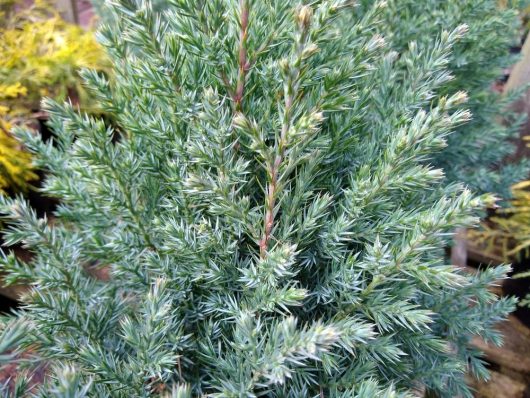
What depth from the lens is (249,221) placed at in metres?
0.78

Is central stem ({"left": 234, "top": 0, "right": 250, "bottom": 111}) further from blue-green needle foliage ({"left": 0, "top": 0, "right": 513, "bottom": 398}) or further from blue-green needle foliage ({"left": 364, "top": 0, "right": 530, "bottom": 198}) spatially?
blue-green needle foliage ({"left": 364, "top": 0, "right": 530, "bottom": 198})

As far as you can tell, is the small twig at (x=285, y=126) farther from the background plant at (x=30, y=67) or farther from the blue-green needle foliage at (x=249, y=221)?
the background plant at (x=30, y=67)

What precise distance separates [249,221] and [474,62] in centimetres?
120

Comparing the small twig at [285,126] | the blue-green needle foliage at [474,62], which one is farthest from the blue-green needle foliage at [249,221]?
the blue-green needle foliage at [474,62]

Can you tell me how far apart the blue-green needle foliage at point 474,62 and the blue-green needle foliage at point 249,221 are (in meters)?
0.50

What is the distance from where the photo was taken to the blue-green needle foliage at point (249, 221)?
70 centimetres

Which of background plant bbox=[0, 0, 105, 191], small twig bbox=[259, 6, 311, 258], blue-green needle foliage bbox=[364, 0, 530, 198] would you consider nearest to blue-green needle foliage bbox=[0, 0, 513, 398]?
small twig bbox=[259, 6, 311, 258]

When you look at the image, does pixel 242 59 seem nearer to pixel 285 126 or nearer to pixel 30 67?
pixel 285 126

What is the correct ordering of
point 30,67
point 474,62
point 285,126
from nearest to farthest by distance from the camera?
1. point 285,126
2. point 474,62
3. point 30,67

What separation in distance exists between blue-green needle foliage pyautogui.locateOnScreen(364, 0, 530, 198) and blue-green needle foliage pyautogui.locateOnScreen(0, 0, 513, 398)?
50 cm

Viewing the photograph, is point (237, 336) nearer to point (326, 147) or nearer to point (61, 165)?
point (326, 147)

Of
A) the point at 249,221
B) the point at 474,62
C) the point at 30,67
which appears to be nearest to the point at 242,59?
the point at 249,221

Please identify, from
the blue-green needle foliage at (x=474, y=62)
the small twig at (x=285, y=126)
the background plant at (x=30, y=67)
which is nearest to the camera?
the small twig at (x=285, y=126)

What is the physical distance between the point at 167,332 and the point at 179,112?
0.40 metres
